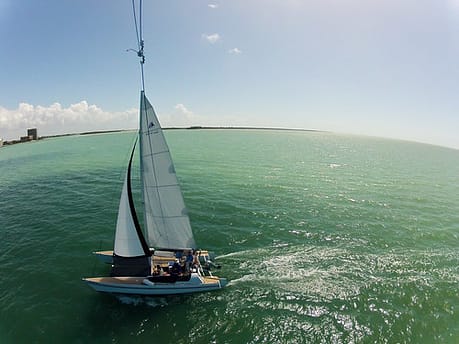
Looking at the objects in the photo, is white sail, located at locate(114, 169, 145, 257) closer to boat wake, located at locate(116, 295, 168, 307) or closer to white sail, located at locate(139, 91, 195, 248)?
white sail, located at locate(139, 91, 195, 248)

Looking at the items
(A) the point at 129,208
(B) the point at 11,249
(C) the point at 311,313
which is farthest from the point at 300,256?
(B) the point at 11,249

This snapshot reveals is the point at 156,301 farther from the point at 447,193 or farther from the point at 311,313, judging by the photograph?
the point at 447,193

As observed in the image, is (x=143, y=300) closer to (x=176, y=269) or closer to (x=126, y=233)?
(x=176, y=269)

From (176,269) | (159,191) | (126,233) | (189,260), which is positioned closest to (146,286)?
(176,269)

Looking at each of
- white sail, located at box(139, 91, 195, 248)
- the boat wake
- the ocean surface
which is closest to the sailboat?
white sail, located at box(139, 91, 195, 248)

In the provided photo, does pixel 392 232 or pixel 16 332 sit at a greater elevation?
pixel 392 232

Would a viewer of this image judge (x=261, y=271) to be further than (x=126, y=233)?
Yes
